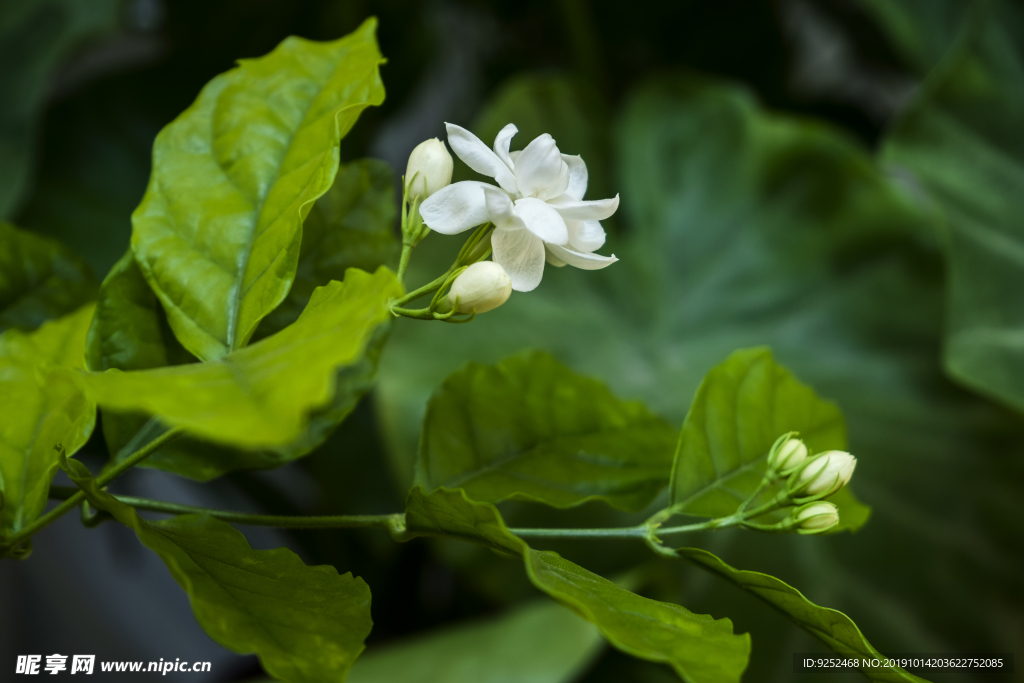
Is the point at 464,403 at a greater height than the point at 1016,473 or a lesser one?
greater

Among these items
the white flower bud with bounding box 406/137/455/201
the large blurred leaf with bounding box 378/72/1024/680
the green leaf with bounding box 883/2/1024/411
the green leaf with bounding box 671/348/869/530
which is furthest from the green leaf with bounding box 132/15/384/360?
the green leaf with bounding box 883/2/1024/411

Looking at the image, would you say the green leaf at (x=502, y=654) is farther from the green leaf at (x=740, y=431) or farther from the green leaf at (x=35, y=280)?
the green leaf at (x=35, y=280)

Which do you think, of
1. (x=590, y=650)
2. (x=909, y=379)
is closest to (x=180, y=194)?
(x=590, y=650)

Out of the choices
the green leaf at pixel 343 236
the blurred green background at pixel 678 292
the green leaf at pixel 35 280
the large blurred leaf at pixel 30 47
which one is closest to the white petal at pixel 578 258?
the green leaf at pixel 343 236

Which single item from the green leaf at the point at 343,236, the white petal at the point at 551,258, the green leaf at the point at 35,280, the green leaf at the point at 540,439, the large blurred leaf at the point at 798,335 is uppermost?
the white petal at the point at 551,258

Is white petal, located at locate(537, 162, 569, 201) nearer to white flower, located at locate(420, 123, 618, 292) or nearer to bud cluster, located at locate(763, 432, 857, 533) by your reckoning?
white flower, located at locate(420, 123, 618, 292)

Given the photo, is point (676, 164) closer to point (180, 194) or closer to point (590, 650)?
point (590, 650)
